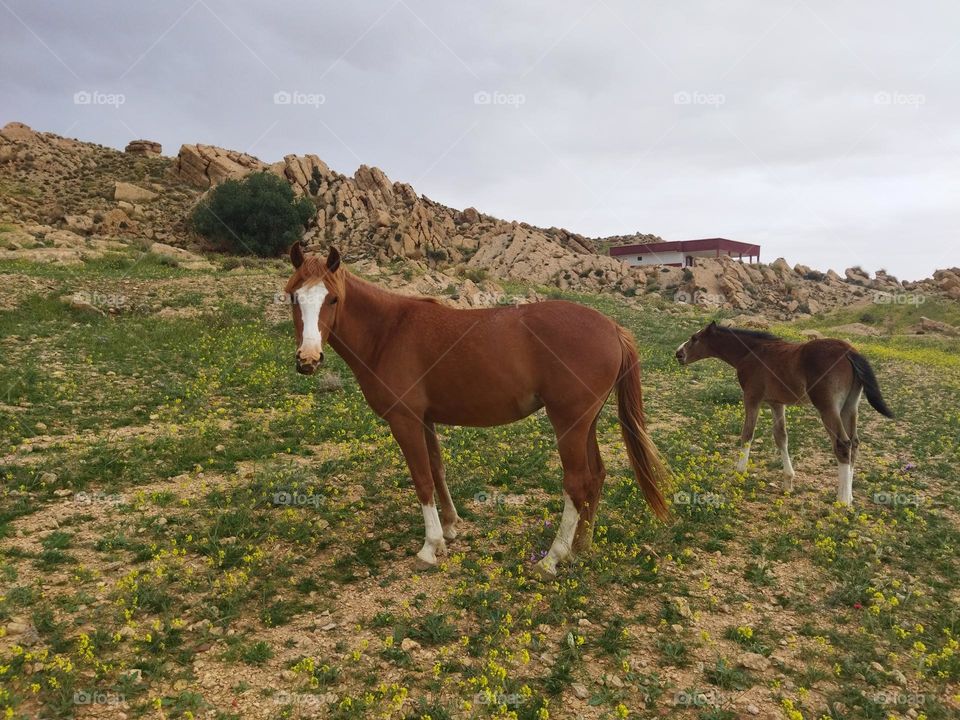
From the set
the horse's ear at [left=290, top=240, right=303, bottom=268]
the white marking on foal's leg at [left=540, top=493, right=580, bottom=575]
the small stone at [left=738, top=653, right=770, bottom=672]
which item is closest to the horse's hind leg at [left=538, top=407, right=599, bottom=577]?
the white marking on foal's leg at [left=540, top=493, right=580, bottom=575]

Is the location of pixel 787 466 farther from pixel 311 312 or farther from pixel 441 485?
pixel 311 312

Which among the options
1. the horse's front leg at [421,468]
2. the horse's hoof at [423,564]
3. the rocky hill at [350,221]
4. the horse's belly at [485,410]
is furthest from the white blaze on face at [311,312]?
the rocky hill at [350,221]

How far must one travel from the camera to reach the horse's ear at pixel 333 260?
236 inches

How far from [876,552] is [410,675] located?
6.04 meters

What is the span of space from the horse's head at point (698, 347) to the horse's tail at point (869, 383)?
282 centimetres

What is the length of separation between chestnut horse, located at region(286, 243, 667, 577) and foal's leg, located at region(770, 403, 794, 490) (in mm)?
4305

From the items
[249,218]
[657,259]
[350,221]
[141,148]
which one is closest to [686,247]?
[657,259]

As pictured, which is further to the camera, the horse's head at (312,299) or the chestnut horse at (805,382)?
the chestnut horse at (805,382)

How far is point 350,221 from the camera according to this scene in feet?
193

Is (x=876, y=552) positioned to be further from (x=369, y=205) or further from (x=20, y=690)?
(x=369, y=205)

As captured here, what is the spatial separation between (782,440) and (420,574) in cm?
696

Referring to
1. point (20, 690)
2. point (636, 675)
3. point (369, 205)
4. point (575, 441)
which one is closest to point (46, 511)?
point (20, 690)

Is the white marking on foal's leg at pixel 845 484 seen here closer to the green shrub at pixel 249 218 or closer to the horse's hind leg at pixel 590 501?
the horse's hind leg at pixel 590 501

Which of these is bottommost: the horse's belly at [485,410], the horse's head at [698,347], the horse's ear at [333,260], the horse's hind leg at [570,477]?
the horse's hind leg at [570,477]
